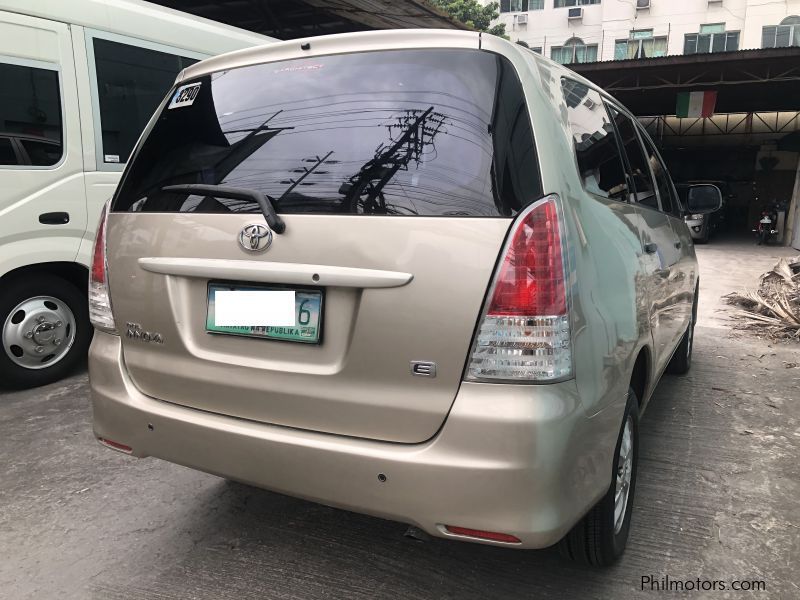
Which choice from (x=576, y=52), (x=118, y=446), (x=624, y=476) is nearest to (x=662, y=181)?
(x=624, y=476)

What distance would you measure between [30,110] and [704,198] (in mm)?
4359

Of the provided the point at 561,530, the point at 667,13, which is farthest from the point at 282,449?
the point at 667,13

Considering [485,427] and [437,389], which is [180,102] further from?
[485,427]

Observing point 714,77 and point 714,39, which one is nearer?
point 714,77

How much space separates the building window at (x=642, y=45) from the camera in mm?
25328

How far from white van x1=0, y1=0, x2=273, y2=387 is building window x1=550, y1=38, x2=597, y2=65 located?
25550mm

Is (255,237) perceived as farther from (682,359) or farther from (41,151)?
(682,359)

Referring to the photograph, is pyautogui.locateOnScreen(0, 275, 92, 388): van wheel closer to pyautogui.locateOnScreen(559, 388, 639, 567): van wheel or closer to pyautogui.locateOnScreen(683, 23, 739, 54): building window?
pyautogui.locateOnScreen(559, 388, 639, 567): van wheel

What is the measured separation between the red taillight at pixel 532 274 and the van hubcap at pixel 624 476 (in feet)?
2.64

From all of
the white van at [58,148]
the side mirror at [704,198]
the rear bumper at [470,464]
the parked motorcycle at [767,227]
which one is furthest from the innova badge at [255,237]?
the parked motorcycle at [767,227]

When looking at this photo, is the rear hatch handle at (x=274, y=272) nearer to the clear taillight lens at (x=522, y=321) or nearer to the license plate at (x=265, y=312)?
the license plate at (x=265, y=312)

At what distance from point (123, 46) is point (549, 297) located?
13.4 ft

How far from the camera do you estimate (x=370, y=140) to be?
1835 mm

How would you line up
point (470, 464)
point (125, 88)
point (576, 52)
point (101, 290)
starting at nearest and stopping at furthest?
point (470, 464), point (101, 290), point (125, 88), point (576, 52)
